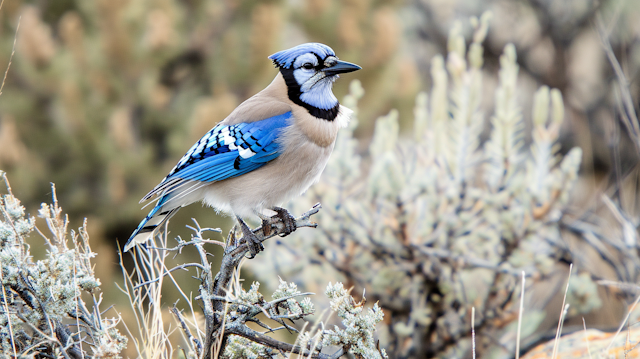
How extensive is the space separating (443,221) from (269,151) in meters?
1.57

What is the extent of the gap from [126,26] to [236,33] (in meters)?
0.96

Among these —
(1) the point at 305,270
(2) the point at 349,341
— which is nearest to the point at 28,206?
(1) the point at 305,270

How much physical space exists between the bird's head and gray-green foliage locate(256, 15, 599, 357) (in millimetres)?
1115

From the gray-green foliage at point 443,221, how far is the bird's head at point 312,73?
1.11 m

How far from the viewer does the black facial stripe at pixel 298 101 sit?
A: 1.87 m

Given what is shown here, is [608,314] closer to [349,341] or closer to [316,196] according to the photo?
[316,196]

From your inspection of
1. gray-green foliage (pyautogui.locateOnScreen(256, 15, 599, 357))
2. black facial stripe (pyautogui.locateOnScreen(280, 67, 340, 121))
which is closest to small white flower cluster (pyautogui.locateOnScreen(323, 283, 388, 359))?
black facial stripe (pyautogui.locateOnScreen(280, 67, 340, 121))

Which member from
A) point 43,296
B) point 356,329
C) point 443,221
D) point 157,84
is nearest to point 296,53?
point 356,329

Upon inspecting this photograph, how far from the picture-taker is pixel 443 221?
3.10 meters

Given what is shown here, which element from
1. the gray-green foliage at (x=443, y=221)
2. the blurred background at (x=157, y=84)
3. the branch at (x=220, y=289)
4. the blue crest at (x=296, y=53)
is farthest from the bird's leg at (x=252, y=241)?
the blurred background at (x=157, y=84)

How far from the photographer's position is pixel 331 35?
203 inches

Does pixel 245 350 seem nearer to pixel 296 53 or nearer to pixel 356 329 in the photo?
pixel 356 329

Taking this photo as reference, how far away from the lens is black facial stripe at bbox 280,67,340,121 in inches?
73.5

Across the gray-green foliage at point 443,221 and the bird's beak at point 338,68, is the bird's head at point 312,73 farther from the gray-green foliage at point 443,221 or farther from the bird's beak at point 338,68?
the gray-green foliage at point 443,221
